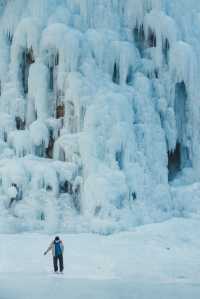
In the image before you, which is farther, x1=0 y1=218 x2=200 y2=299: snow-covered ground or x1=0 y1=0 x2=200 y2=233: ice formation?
x1=0 y1=0 x2=200 y2=233: ice formation

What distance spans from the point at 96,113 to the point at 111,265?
610cm

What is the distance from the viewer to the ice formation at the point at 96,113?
54.5 feet

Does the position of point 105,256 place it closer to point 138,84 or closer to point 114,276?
point 114,276

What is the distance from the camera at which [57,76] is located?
1831 cm

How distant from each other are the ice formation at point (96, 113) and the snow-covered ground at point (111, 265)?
1086mm

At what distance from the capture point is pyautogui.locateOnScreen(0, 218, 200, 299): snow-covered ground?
32.9 feet

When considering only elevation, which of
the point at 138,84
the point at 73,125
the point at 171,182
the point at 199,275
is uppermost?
the point at 138,84

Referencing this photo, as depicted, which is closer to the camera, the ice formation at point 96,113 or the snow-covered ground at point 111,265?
the snow-covered ground at point 111,265

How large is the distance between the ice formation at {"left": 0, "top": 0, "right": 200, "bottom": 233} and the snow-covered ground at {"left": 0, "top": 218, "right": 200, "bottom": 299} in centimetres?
109

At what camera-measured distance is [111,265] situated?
12625 millimetres

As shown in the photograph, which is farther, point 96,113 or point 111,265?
point 96,113

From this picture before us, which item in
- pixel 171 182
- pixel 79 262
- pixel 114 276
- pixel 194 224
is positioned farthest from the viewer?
pixel 171 182

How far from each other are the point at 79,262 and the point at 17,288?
3002 millimetres

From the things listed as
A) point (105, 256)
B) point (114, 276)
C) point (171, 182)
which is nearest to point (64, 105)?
point (171, 182)
